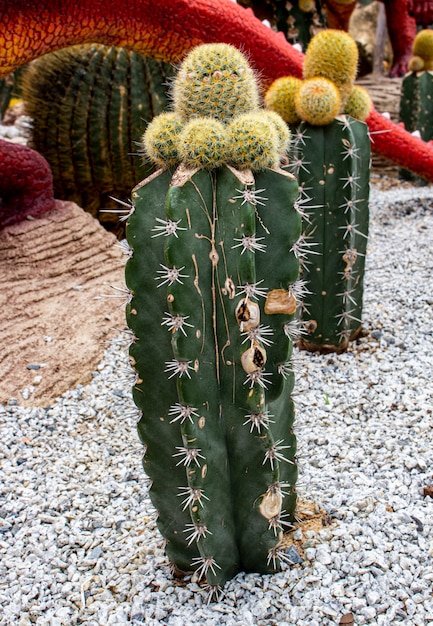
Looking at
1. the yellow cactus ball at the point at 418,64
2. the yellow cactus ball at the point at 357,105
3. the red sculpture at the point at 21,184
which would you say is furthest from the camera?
the yellow cactus ball at the point at 418,64

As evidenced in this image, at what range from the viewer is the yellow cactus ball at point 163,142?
4.77 feet

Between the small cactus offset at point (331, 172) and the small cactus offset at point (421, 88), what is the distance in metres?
3.24

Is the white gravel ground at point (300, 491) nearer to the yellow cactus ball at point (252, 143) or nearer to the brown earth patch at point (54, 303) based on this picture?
the brown earth patch at point (54, 303)

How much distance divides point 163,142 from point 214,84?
196mm

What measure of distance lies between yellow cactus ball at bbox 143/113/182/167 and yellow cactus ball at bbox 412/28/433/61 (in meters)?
5.10

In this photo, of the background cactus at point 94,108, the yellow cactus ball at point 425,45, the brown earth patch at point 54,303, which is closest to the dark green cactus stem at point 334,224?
the brown earth patch at point 54,303

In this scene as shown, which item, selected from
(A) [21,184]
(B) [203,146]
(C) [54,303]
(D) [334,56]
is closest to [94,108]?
(A) [21,184]

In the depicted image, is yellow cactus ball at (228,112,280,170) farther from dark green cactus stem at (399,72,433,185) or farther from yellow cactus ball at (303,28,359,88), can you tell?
dark green cactus stem at (399,72,433,185)

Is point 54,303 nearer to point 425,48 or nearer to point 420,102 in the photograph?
point 420,102

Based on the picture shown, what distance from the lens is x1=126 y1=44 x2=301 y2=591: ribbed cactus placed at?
1361 mm

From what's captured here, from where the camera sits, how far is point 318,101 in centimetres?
263

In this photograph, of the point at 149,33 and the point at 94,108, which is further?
the point at 94,108

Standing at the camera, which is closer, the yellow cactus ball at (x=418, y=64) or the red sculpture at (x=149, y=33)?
the red sculpture at (x=149, y=33)

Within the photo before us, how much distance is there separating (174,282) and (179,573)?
88 centimetres
